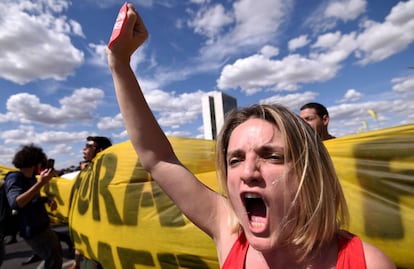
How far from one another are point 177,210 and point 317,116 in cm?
207

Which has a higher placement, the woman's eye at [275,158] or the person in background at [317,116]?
the person in background at [317,116]

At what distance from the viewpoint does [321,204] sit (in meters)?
0.90

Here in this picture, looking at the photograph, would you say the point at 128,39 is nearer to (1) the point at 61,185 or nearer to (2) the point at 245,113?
(2) the point at 245,113

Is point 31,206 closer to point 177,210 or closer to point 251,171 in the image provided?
point 177,210

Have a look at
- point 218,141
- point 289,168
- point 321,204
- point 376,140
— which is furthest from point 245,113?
point 376,140

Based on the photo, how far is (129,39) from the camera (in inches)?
42.1

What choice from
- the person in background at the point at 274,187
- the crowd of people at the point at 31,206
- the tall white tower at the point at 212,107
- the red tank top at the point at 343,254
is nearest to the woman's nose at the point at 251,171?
the person in background at the point at 274,187

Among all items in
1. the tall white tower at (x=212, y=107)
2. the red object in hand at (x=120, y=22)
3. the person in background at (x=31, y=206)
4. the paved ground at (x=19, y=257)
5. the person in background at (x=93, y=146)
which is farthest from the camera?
the paved ground at (x=19, y=257)

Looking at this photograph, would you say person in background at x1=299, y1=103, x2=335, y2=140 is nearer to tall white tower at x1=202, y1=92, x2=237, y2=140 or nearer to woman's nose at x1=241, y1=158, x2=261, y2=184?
tall white tower at x1=202, y1=92, x2=237, y2=140

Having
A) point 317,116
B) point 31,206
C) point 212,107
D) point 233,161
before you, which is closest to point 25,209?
point 31,206

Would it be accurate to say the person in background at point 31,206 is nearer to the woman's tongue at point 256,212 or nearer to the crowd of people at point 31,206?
the crowd of people at point 31,206

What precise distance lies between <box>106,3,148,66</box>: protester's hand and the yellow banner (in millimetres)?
1277

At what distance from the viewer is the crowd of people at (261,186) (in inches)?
34.8

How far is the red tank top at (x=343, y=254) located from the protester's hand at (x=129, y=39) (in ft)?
2.64
